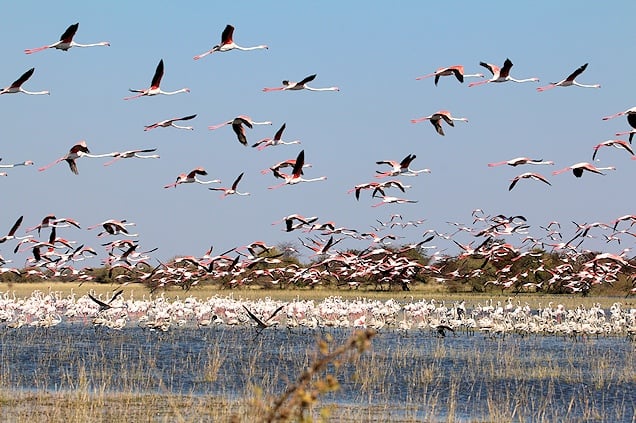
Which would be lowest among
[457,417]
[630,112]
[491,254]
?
[457,417]

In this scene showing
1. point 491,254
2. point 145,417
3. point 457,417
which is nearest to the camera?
point 145,417

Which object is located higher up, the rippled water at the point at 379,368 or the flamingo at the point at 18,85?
the flamingo at the point at 18,85

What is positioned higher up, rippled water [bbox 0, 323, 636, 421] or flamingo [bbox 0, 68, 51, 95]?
flamingo [bbox 0, 68, 51, 95]

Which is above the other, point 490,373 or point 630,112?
point 630,112

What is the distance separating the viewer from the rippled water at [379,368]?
13.7 metres

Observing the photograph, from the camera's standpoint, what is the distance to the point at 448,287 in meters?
52.9

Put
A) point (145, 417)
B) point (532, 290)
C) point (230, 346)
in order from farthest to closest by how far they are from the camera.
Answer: point (532, 290)
point (230, 346)
point (145, 417)

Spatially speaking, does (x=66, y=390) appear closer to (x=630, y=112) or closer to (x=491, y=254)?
(x=630, y=112)

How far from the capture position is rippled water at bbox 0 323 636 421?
538 inches

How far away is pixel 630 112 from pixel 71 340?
13.2 metres

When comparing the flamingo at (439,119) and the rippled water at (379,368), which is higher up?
the flamingo at (439,119)

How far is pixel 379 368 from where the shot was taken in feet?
54.4

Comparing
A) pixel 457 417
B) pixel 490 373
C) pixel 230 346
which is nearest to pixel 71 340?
pixel 230 346

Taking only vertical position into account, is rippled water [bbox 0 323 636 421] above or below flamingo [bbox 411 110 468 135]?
below
